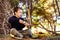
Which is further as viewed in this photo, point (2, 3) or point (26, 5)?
point (26, 5)

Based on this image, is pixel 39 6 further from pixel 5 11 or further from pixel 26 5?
pixel 5 11

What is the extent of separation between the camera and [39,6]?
916cm

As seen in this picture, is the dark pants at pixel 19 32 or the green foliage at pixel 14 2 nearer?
the dark pants at pixel 19 32

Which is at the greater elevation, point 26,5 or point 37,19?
point 26,5

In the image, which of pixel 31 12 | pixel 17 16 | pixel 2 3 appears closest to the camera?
pixel 17 16

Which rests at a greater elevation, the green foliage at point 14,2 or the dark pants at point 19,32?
the green foliage at point 14,2

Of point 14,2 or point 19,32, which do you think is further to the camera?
point 14,2

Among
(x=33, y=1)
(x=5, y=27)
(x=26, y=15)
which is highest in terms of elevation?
(x=33, y=1)

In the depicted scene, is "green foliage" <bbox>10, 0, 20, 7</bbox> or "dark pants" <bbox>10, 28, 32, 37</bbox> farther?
"green foliage" <bbox>10, 0, 20, 7</bbox>

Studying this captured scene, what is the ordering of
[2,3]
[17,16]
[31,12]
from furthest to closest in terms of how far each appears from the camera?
1. [31,12]
2. [2,3]
3. [17,16]

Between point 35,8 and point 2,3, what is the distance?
5.85 ft

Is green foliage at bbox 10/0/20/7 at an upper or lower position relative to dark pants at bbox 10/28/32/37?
upper

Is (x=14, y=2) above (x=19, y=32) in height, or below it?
above

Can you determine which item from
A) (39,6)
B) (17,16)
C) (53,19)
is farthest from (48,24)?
(17,16)
